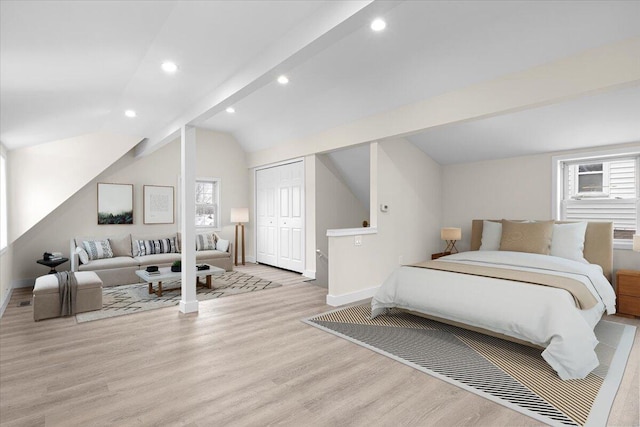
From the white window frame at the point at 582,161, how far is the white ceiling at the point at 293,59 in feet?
0.62

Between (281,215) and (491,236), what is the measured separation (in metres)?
3.89

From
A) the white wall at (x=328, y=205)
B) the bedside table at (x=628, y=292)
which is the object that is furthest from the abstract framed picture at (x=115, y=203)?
the bedside table at (x=628, y=292)

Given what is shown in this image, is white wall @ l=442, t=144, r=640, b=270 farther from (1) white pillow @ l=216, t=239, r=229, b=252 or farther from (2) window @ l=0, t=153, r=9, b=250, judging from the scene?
(2) window @ l=0, t=153, r=9, b=250

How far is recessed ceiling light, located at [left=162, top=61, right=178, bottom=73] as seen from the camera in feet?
9.46

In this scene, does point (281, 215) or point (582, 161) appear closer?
point (582, 161)

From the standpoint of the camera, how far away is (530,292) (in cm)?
287

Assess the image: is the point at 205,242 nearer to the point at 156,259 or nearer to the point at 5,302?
the point at 156,259

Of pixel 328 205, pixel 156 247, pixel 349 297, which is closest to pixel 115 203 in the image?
pixel 156 247

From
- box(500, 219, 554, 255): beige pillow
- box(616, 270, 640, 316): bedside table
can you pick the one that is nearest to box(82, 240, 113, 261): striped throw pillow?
box(500, 219, 554, 255): beige pillow

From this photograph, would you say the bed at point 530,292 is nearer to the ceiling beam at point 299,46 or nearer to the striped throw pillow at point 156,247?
the ceiling beam at point 299,46

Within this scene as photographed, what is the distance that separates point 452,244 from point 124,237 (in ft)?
19.3

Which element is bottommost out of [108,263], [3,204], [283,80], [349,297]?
[349,297]

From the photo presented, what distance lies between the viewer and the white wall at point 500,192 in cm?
498

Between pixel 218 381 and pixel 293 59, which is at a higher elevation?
pixel 293 59
